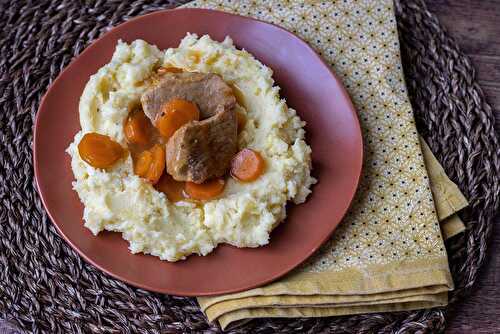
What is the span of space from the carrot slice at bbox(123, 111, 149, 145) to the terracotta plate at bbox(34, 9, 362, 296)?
20.0 inches

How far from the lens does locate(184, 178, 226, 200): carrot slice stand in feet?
17.2

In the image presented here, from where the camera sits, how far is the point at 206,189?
524 centimetres

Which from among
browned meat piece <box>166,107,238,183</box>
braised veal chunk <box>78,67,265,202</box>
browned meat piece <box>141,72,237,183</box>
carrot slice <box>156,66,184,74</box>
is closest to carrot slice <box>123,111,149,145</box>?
braised veal chunk <box>78,67,265,202</box>

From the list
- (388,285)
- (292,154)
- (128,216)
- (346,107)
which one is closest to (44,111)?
(128,216)

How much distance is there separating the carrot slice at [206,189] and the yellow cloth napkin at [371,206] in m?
0.76

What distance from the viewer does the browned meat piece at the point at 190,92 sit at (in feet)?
17.3

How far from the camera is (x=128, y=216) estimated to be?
16.6 feet

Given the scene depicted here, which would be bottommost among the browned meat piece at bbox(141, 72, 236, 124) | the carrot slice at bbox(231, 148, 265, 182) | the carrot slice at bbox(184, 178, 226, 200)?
the carrot slice at bbox(184, 178, 226, 200)

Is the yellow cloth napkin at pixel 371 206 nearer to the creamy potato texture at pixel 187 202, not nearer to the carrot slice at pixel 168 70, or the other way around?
the creamy potato texture at pixel 187 202

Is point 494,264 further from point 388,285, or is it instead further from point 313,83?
point 313,83

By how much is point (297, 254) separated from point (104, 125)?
174cm

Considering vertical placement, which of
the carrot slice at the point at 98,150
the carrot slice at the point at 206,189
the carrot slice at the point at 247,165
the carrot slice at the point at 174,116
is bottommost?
the carrot slice at the point at 206,189

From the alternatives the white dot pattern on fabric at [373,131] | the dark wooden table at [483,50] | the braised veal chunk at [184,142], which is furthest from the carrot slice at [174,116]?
the dark wooden table at [483,50]

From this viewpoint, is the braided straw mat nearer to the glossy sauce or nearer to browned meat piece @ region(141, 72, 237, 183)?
the glossy sauce
